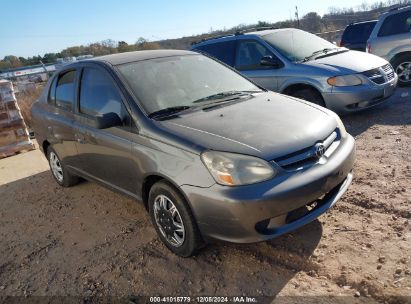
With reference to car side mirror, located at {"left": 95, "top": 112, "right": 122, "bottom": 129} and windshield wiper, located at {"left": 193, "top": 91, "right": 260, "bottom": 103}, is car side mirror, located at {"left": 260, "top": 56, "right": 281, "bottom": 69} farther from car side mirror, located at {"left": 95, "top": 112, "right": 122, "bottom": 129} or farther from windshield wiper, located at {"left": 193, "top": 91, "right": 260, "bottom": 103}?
car side mirror, located at {"left": 95, "top": 112, "right": 122, "bottom": 129}

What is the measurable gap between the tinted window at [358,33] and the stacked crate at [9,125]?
33.2ft

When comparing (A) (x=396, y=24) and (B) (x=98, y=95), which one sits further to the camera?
(A) (x=396, y=24)

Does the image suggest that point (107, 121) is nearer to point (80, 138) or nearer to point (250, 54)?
point (80, 138)

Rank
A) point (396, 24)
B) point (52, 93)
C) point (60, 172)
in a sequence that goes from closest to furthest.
Result: point (52, 93) → point (60, 172) → point (396, 24)

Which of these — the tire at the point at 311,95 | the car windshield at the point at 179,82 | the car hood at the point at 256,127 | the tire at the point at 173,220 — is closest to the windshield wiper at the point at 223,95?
the car windshield at the point at 179,82

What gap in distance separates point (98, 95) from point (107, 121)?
665mm

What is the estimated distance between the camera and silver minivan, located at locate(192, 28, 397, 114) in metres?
6.43

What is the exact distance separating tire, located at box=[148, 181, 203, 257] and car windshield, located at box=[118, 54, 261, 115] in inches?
29.8

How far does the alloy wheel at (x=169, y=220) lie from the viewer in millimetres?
3351

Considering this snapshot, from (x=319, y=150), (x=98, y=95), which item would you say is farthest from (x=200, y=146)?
(x=98, y=95)

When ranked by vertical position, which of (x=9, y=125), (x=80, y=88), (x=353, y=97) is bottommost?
(x=353, y=97)

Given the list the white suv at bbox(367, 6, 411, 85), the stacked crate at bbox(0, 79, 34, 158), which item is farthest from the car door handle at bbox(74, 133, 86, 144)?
the white suv at bbox(367, 6, 411, 85)

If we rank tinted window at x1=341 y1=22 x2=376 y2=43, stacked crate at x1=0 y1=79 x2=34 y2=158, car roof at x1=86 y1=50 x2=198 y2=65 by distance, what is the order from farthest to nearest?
tinted window at x1=341 y1=22 x2=376 y2=43 → stacked crate at x1=0 y1=79 x2=34 y2=158 → car roof at x1=86 y1=50 x2=198 y2=65

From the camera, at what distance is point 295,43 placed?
7.34 meters
